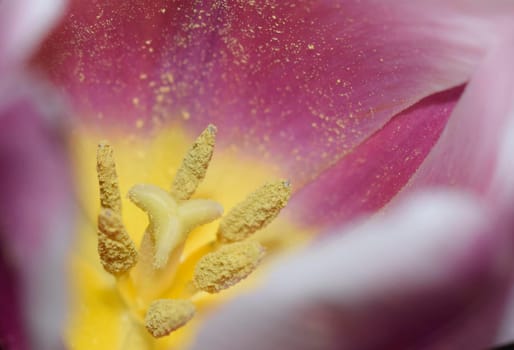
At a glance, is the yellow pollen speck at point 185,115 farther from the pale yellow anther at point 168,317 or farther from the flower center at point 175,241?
the pale yellow anther at point 168,317

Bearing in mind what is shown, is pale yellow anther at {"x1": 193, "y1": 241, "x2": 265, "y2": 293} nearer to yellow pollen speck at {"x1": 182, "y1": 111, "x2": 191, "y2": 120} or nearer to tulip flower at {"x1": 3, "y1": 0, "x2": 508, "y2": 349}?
tulip flower at {"x1": 3, "y1": 0, "x2": 508, "y2": 349}

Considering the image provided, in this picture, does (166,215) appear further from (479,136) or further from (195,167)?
(479,136)

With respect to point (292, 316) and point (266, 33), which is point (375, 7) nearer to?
point (266, 33)

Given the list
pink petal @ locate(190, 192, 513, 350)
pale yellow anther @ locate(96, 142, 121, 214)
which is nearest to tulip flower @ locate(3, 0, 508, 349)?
pale yellow anther @ locate(96, 142, 121, 214)

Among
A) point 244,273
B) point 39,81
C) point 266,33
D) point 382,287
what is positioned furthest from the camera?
point 266,33

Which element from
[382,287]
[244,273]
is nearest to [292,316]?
[382,287]

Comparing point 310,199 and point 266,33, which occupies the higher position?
point 266,33

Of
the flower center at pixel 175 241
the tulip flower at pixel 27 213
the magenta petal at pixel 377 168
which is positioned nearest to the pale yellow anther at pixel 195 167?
the flower center at pixel 175 241

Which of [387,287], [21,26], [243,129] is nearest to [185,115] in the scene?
[243,129]
